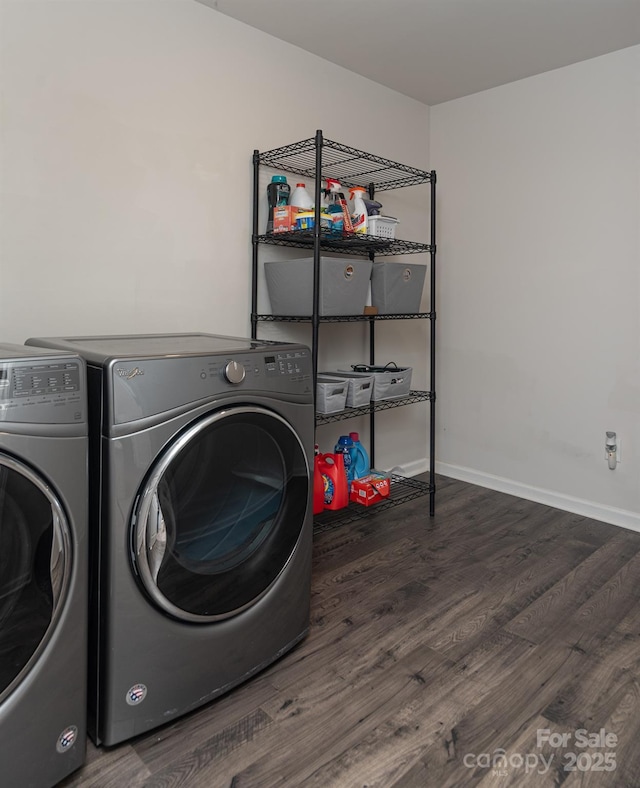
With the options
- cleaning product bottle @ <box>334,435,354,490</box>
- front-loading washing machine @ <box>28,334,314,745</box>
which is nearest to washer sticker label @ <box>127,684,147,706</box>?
front-loading washing machine @ <box>28,334,314,745</box>

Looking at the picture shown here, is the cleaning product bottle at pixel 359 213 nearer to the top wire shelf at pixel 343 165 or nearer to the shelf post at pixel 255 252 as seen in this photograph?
the top wire shelf at pixel 343 165

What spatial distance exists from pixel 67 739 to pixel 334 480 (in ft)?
5.62

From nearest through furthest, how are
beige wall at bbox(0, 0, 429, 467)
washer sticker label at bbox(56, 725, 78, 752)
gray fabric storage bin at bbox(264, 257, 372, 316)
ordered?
washer sticker label at bbox(56, 725, 78, 752) → beige wall at bbox(0, 0, 429, 467) → gray fabric storage bin at bbox(264, 257, 372, 316)

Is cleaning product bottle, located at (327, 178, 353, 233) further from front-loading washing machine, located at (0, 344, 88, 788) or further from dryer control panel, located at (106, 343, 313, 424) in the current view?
Result: front-loading washing machine, located at (0, 344, 88, 788)

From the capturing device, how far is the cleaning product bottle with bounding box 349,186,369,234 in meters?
2.55

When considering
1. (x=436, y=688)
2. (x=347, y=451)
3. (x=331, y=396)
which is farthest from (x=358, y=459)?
(x=436, y=688)

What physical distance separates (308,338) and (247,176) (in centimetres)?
80

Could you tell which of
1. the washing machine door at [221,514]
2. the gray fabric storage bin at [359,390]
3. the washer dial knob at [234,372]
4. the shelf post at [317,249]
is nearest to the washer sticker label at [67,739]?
the washing machine door at [221,514]

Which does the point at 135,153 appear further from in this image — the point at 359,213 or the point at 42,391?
the point at 42,391

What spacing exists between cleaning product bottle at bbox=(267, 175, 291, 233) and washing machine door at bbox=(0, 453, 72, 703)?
1677 millimetres

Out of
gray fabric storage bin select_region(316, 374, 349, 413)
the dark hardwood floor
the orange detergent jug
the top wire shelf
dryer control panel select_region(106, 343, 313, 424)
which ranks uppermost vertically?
the top wire shelf

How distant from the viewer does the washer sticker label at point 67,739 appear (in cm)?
123

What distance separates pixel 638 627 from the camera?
189 cm

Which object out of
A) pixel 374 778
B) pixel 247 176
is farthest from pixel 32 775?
pixel 247 176
